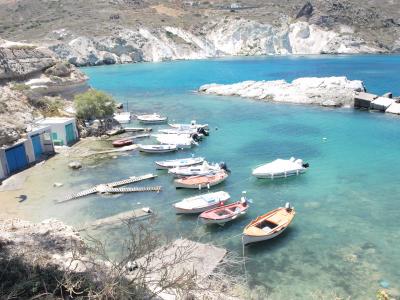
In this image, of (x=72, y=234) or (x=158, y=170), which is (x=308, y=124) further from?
(x=72, y=234)

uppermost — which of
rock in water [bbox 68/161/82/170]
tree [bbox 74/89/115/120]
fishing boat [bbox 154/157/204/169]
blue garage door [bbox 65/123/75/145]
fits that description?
tree [bbox 74/89/115/120]

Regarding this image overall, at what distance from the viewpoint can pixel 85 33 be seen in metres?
191

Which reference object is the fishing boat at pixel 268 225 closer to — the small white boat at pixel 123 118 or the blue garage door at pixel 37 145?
the blue garage door at pixel 37 145

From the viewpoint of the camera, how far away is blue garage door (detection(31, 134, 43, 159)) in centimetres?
4750

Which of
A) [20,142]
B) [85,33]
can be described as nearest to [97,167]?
[20,142]

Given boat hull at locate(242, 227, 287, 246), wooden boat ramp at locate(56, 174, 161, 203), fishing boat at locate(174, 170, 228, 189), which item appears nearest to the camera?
boat hull at locate(242, 227, 287, 246)

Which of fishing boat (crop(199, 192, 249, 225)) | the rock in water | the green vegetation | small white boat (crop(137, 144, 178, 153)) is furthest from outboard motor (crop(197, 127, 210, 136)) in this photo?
the green vegetation

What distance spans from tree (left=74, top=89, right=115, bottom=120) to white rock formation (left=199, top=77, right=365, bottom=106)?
133ft

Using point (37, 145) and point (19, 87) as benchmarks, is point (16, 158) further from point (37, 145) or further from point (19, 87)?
point (19, 87)

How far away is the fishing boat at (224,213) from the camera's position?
1267 inches

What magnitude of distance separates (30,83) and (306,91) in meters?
55.3

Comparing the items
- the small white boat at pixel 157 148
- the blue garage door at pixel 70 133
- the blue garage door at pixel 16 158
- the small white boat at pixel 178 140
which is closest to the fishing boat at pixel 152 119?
the small white boat at pixel 178 140

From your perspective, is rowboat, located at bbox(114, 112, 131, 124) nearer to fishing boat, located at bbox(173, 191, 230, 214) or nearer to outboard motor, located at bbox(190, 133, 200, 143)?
outboard motor, located at bbox(190, 133, 200, 143)

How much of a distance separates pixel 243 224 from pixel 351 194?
12164 millimetres
